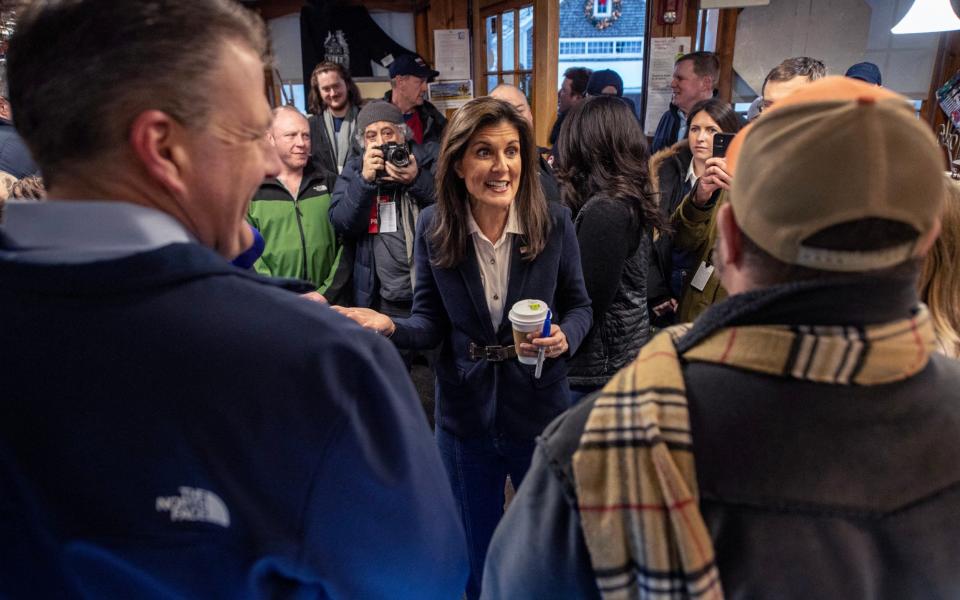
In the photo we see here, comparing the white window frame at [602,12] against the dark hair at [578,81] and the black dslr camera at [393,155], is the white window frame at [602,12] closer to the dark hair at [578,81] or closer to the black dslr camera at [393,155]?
the dark hair at [578,81]

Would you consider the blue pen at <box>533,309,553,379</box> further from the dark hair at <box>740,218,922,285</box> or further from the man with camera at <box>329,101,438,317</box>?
the man with camera at <box>329,101,438,317</box>

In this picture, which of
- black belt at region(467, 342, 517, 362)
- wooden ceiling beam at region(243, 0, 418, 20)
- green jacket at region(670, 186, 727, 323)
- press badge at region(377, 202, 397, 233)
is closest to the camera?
black belt at region(467, 342, 517, 362)

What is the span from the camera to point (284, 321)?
62 cm

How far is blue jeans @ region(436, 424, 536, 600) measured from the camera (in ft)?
5.50

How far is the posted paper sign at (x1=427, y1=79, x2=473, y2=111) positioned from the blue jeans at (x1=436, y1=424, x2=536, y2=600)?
13.1 ft

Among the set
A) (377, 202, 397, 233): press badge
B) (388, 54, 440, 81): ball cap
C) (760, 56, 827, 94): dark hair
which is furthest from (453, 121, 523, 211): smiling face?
(388, 54, 440, 81): ball cap

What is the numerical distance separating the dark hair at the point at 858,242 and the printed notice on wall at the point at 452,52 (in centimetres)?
529

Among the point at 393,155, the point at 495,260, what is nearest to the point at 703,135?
the point at 393,155

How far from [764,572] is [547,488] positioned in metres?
0.24

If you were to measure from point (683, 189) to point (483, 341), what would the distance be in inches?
63.5

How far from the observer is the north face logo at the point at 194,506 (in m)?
0.61

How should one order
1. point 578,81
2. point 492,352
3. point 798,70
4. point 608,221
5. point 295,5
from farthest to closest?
point 295,5 → point 578,81 → point 798,70 → point 608,221 → point 492,352

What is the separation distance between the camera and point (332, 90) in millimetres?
3412

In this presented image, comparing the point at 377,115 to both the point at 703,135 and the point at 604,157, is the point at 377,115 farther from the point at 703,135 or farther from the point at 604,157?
the point at 703,135
